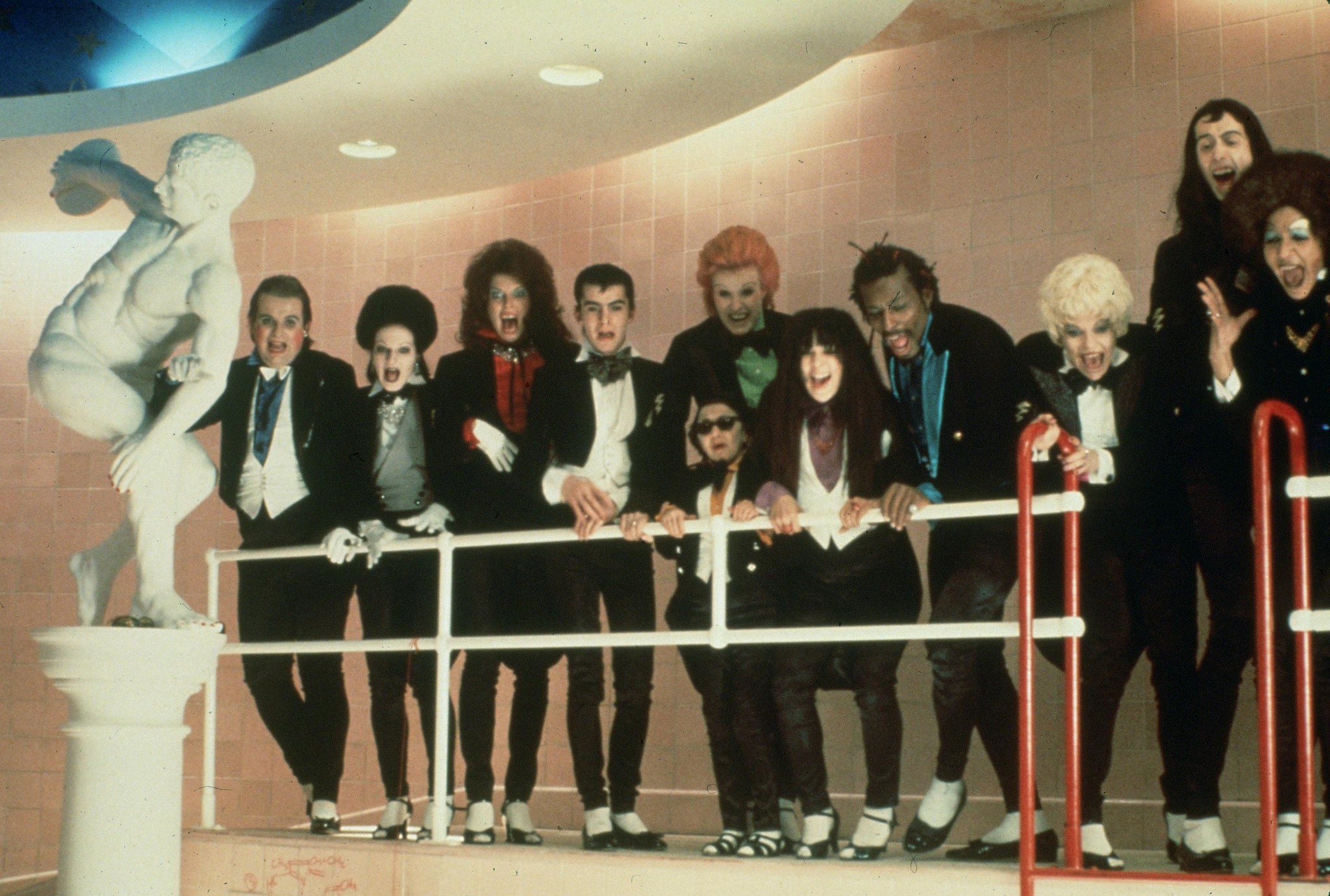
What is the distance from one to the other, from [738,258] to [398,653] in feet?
5.19

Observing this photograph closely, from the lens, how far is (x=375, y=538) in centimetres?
450

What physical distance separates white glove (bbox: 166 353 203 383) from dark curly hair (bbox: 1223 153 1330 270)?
2572 mm

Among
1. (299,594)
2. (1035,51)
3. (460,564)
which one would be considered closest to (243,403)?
(299,594)

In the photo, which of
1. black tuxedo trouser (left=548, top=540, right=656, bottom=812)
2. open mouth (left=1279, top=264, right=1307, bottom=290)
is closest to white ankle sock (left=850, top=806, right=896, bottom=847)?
black tuxedo trouser (left=548, top=540, right=656, bottom=812)

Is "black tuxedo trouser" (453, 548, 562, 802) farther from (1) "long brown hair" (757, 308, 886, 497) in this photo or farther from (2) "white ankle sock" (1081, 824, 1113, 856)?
(2) "white ankle sock" (1081, 824, 1113, 856)

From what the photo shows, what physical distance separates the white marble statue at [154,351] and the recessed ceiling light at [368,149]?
6.85 ft

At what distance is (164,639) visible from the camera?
3785mm

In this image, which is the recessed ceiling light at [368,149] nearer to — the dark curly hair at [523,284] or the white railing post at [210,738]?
the dark curly hair at [523,284]

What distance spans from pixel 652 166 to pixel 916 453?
3035 mm

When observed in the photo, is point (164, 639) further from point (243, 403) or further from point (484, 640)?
point (243, 403)

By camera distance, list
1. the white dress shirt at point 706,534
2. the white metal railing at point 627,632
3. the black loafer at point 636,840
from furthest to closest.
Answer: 1. the white dress shirt at point 706,534
2. the black loafer at point 636,840
3. the white metal railing at point 627,632

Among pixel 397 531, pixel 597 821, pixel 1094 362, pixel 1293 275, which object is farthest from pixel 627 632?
pixel 1293 275

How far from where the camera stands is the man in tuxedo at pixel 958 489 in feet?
11.9

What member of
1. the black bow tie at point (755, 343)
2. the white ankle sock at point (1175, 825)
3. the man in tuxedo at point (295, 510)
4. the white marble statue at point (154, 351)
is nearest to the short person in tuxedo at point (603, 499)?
the black bow tie at point (755, 343)
